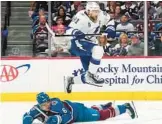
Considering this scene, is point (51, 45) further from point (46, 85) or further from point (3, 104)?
point (3, 104)

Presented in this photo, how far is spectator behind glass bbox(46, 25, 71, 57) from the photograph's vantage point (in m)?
4.01

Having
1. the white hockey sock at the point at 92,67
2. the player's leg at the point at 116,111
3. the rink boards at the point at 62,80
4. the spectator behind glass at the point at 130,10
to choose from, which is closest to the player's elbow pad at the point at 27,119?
the rink boards at the point at 62,80

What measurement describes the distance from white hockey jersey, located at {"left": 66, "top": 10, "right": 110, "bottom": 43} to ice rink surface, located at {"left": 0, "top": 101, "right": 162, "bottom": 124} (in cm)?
88

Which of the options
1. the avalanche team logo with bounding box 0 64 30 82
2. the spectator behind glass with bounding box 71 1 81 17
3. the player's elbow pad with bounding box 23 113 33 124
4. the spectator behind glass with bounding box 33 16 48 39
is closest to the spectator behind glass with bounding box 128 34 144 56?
the spectator behind glass with bounding box 71 1 81 17

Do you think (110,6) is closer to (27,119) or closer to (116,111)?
(116,111)

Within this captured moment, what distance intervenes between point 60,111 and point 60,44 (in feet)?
2.71

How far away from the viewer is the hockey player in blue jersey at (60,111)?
13.4 feet

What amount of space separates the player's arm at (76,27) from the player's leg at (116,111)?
3.02ft

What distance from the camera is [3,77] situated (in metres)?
4.16

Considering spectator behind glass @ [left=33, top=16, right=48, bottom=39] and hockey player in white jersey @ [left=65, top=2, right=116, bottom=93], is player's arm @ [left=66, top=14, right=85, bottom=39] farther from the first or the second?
spectator behind glass @ [left=33, top=16, right=48, bottom=39]

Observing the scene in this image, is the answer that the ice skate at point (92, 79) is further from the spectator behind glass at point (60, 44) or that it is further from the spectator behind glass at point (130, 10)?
the spectator behind glass at point (130, 10)

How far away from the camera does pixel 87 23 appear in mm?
4078

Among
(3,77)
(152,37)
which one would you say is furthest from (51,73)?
(152,37)

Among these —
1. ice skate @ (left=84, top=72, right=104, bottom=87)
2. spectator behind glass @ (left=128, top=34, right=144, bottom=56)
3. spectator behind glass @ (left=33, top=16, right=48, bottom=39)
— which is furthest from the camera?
ice skate @ (left=84, top=72, right=104, bottom=87)
